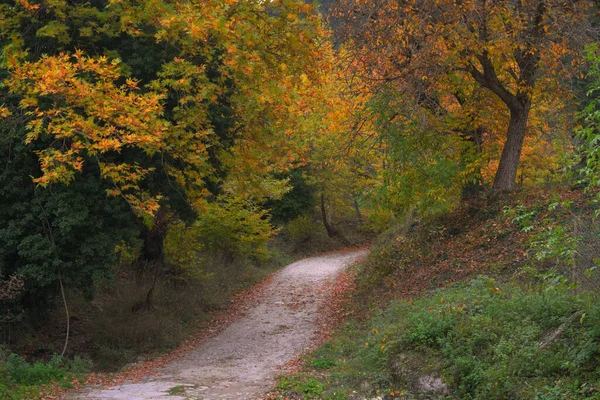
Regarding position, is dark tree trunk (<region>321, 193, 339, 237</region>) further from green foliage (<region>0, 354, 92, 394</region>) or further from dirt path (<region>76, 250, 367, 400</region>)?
green foliage (<region>0, 354, 92, 394</region>)

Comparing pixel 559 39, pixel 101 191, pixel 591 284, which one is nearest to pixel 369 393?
pixel 591 284

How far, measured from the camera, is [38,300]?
1256cm

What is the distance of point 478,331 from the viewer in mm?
7844

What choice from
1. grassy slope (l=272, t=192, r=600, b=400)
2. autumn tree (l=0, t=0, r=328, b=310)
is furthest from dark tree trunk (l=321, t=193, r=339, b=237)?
autumn tree (l=0, t=0, r=328, b=310)

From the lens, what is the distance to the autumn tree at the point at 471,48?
13031mm

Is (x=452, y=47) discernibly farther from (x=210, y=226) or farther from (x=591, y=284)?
(x=210, y=226)

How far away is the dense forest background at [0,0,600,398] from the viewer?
34.0 feet

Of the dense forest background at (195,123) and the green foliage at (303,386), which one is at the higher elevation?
the dense forest background at (195,123)

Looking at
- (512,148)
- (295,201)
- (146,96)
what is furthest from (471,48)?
(295,201)

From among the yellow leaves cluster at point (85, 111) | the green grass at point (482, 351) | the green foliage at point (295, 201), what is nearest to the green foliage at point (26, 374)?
the yellow leaves cluster at point (85, 111)

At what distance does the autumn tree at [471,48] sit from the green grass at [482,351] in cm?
551

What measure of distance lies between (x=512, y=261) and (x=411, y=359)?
4.17m

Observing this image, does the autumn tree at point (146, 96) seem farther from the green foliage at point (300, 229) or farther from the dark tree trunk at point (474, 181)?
the green foliage at point (300, 229)

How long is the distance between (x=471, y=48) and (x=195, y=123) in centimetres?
612
